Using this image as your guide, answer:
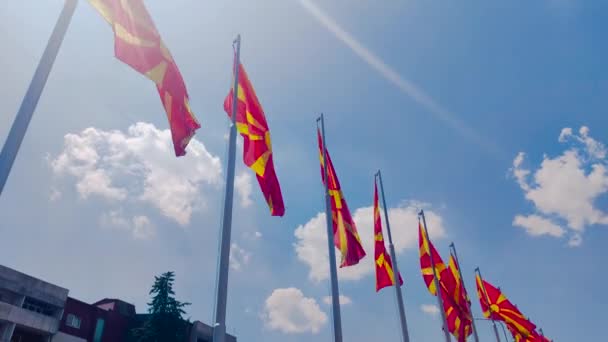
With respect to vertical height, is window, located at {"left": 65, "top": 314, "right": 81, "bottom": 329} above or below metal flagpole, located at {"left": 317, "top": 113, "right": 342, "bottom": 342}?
above

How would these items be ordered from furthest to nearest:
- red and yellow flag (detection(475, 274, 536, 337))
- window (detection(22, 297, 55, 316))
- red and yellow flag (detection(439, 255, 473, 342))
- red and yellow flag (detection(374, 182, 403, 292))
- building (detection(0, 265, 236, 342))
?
window (detection(22, 297, 55, 316)) → building (detection(0, 265, 236, 342)) → red and yellow flag (detection(475, 274, 536, 337)) → red and yellow flag (detection(439, 255, 473, 342)) → red and yellow flag (detection(374, 182, 403, 292))

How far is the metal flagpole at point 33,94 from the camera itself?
6781 millimetres

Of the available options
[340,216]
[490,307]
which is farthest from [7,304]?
[490,307]

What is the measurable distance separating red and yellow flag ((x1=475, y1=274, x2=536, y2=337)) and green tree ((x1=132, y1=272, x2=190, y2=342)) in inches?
1244

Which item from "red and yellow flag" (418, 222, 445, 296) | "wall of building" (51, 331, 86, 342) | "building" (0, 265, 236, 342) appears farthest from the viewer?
"wall of building" (51, 331, 86, 342)

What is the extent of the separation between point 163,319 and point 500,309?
34.3 m

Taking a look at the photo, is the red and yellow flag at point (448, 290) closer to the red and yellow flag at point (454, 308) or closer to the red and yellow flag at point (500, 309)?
the red and yellow flag at point (454, 308)

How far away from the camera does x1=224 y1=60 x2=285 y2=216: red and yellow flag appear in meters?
13.2

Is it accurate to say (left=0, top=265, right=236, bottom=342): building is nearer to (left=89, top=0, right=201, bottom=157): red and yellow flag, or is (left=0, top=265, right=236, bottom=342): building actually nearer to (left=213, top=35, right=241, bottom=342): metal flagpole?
(left=213, top=35, right=241, bottom=342): metal flagpole

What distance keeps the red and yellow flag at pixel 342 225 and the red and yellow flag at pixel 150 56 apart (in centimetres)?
731

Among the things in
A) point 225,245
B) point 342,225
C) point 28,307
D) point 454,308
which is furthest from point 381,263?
point 28,307

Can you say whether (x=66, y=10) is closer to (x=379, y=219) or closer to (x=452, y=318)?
(x=379, y=219)

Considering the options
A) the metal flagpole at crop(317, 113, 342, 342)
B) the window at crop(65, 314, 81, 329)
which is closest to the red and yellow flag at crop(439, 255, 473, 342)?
the metal flagpole at crop(317, 113, 342, 342)

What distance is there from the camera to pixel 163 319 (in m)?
47.8
